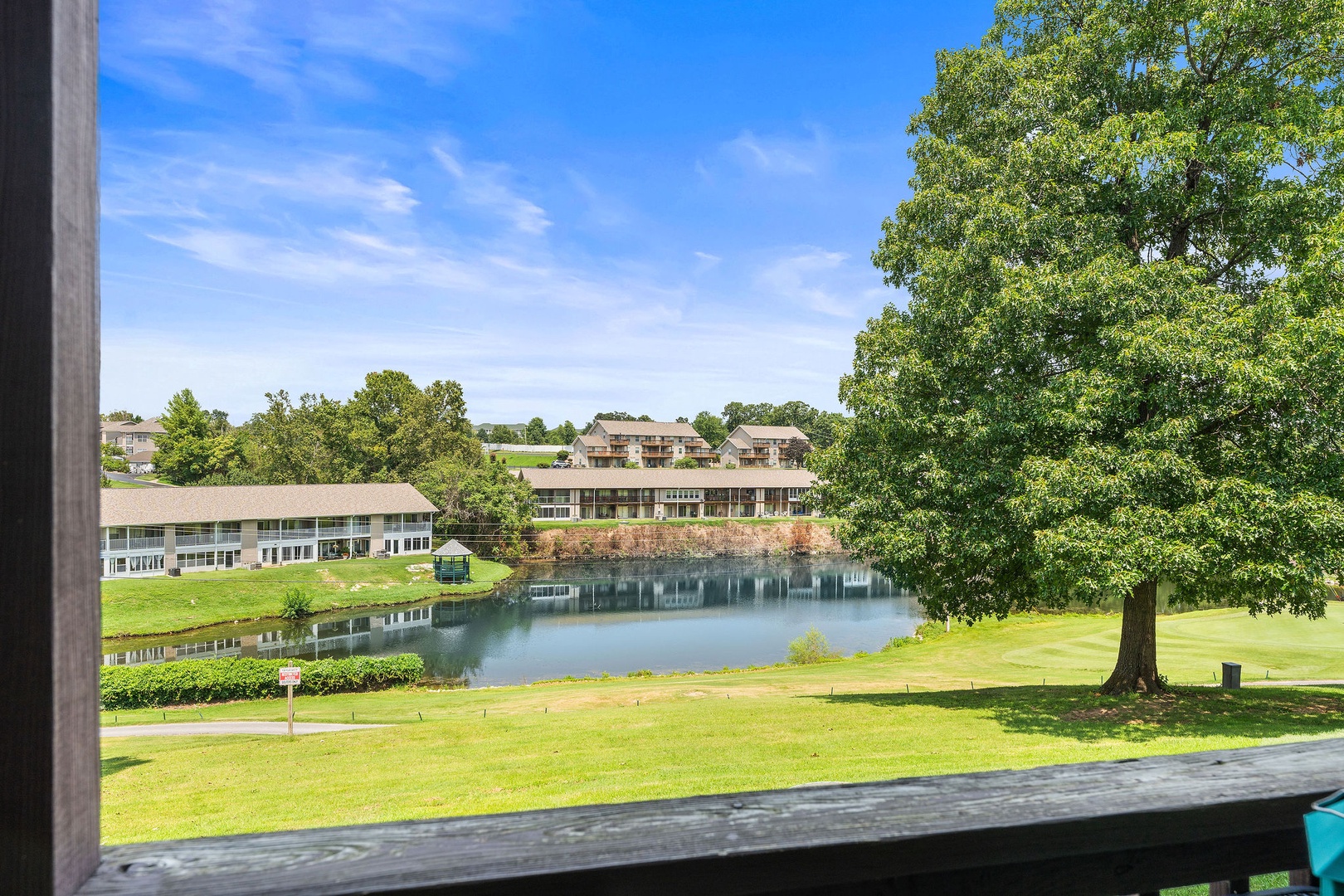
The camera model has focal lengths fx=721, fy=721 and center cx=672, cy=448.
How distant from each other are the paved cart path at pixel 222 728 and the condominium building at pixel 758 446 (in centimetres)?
7399

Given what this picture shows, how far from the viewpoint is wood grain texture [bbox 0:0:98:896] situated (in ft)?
2.70

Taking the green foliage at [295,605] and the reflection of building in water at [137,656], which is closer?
the reflection of building in water at [137,656]

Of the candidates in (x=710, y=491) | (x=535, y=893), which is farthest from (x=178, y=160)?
(x=710, y=491)

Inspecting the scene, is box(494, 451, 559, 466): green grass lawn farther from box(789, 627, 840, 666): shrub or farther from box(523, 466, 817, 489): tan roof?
box(789, 627, 840, 666): shrub

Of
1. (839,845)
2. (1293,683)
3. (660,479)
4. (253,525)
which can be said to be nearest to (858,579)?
(660,479)

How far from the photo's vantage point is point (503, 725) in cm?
1388

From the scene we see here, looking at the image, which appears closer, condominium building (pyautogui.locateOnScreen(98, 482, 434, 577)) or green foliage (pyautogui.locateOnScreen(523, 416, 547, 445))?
condominium building (pyautogui.locateOnScreen(98, 482, 434, 577))

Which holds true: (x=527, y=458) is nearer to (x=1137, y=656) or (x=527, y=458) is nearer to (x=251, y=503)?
(x=251, y=503)

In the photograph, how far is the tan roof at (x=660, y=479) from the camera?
198ft

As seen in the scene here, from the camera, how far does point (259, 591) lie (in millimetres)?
35125

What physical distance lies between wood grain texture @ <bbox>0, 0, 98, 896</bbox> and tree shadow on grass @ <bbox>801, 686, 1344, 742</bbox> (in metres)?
11.1

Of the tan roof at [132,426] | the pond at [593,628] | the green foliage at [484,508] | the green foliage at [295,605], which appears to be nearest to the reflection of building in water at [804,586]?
the pond at [593,628]

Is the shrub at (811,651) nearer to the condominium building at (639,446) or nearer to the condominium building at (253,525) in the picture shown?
the condominium building at (253,525)

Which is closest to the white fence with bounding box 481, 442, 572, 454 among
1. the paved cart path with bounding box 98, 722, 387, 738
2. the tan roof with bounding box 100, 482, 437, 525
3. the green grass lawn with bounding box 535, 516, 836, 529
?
the green grass lawn with bounding box 535, 516, 836, 529
